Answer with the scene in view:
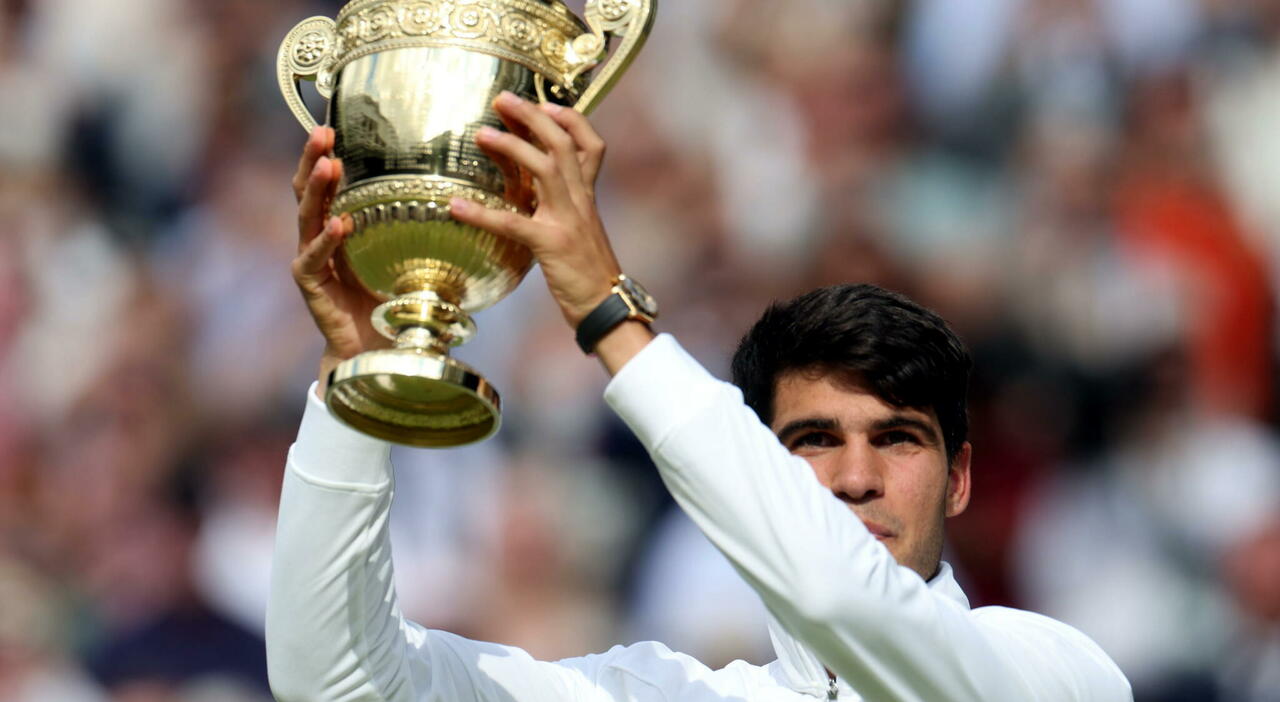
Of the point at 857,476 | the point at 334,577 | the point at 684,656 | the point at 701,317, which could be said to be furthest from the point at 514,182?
the point at 701,317

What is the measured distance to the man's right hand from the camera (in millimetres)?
2688

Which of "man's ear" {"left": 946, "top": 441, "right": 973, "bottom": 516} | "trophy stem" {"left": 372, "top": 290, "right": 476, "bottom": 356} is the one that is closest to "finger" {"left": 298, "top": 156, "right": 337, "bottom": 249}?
"trophy stem" {"left": 372, "top": 290, "right": 476, "bottom": 356}

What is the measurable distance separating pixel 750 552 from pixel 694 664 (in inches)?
41.2

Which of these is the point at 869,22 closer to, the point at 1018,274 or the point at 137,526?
the point at 1018,274

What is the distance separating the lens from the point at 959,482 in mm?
3809

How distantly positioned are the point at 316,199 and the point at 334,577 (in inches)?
23.7

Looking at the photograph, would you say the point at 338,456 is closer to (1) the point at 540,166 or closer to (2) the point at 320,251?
(2) the point at 320,251

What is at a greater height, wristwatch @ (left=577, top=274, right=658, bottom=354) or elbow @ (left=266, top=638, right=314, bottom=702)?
wristwatch @ (left=577, top=274, right=658, bottom=354)

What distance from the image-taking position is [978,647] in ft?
8.57

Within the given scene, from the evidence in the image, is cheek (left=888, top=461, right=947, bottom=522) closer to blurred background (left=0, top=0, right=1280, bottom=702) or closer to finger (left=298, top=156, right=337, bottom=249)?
finger (left=298, top=156, right=337, bottom=249)

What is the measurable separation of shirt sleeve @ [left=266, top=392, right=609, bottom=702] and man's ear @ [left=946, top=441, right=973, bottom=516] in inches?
49.6

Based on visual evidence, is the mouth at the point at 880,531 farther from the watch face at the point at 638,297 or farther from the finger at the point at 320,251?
the finger at the point at 320,251

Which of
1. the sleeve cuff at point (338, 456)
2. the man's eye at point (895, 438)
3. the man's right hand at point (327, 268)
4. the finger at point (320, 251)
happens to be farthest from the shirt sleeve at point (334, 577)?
the man's eye at point (895, 438)

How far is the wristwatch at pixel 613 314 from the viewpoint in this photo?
2486 millimetres
